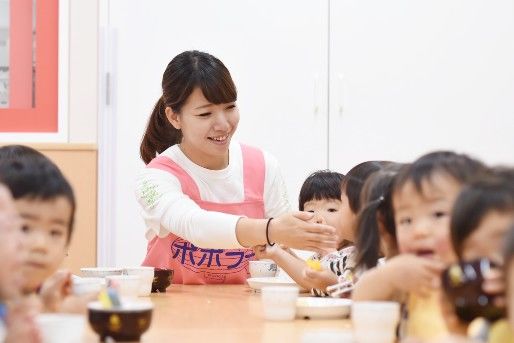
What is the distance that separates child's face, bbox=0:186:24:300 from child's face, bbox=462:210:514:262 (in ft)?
1.75

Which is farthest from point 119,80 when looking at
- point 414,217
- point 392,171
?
point 414,217

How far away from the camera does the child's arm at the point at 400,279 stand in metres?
1.26

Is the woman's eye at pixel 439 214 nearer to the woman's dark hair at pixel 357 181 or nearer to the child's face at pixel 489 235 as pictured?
the child's face at pixel 489 235

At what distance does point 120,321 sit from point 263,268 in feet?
3.45

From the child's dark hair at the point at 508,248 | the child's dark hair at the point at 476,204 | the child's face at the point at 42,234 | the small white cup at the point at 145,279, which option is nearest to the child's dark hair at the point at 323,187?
the small white cup at the point at 145,279

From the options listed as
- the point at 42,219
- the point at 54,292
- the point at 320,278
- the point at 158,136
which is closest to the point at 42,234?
the point at 42,219

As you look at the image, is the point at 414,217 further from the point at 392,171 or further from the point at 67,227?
the point at 67,227

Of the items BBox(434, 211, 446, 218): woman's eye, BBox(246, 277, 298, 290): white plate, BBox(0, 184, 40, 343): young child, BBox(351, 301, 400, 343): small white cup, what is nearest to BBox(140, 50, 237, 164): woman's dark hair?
BBox(246, 277, 298, 290): white plate

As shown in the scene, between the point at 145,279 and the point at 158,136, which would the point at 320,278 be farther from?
the point at 158,136

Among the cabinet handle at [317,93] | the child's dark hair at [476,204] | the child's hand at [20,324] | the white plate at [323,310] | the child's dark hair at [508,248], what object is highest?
the cabinet handle at [317,93]

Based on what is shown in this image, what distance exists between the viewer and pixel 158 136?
271 centimetres

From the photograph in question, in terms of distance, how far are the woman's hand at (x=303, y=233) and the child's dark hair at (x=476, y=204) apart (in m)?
0.92

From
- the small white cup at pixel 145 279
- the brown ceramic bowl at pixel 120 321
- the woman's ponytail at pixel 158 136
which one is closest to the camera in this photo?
the brown ceramic bowl at pixel 120 321

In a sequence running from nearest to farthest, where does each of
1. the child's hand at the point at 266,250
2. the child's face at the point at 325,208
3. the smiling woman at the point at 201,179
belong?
the child's hand at the point at 266,250, the smiling woman at the point at 201,179, the child's face at the point at 325,208
